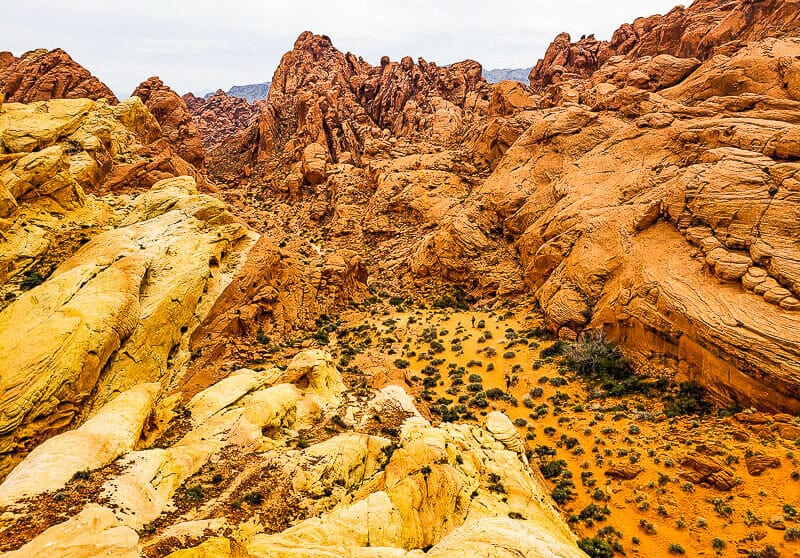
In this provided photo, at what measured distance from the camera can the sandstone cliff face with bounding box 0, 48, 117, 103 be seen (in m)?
62.5

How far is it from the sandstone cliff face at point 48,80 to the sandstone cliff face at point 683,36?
3493 inches

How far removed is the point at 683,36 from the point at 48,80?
344 feet

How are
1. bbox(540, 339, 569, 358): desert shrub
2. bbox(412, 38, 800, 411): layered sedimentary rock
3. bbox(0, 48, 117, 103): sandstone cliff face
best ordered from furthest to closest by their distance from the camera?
1. bbox(0, 48, 117, 103): sandstone cliff face
2. bbox(540, 339, 569, 358): desert shrub
3. bbox(412, 38, 800, 411): layered sedimentary rock

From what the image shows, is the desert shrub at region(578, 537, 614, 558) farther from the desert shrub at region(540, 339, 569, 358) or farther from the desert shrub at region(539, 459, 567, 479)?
the desert shrub at region(540, 339, 569, 358)

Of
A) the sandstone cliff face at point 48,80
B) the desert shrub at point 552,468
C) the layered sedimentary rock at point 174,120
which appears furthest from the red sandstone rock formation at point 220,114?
the desert shrub at point 552,468

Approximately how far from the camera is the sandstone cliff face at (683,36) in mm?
49312

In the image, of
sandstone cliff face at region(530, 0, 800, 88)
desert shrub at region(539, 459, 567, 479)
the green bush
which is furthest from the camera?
sandstone cliff face at region(530, 0, 800, 88)

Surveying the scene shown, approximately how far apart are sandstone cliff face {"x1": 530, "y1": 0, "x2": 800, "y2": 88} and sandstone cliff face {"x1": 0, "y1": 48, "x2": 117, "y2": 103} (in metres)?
88.7

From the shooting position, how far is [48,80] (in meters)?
63.4

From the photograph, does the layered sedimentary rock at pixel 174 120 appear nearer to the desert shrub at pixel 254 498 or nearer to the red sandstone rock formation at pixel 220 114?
the red sandstone rock formation at pixel 220 114

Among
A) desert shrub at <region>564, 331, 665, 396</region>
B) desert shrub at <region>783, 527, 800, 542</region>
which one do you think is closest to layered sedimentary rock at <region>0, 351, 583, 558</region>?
desert shrub at <region>783, 527, 800, 542</region>

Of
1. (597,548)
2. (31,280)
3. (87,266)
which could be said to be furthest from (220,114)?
(597,548)

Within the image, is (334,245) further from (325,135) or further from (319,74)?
(319,74)

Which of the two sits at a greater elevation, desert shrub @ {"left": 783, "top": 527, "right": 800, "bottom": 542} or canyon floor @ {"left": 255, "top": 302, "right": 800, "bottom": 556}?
desert shrub @ {"left": 783, "top": 527, "right": 800, "bottom": 542}
